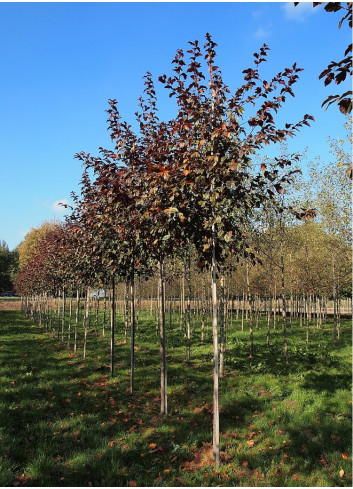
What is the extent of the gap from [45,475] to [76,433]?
66.0 inches

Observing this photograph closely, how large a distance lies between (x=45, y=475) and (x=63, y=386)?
214 inches

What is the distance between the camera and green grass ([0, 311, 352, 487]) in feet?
19.4

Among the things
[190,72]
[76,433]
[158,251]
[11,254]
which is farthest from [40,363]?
[11,254]

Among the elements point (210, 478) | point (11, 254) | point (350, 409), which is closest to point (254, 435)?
point (210, 478)

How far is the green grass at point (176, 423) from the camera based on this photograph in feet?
19.4

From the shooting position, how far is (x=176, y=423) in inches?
319

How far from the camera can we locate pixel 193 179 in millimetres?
6301

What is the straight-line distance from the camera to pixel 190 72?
252 inches

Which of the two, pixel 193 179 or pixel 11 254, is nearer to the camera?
pixel 193 179

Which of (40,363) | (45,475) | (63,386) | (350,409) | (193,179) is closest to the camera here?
(45,475)

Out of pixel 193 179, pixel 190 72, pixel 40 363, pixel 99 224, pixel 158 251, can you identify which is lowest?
pixel 40 363

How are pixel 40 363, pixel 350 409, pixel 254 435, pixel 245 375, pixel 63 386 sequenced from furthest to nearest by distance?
pixel 40 363
pixel 245 375
pixel 63 386
pixel 350 409
pixel 254 435

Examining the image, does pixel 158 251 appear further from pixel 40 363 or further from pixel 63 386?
pixel 40 363

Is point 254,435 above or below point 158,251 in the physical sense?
below
